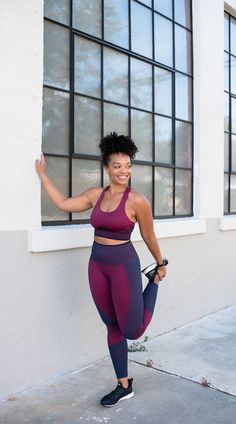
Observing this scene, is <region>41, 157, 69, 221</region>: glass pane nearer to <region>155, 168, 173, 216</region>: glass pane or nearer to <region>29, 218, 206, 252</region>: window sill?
<region>29, 218, 206, 252</region>: window sill

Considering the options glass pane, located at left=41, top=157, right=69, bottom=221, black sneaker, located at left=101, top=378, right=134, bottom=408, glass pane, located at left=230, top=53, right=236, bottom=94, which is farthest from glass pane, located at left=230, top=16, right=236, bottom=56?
black sneaker, located at left=101, top=378, right=134, bottom=408

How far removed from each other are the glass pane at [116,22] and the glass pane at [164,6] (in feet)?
1.82

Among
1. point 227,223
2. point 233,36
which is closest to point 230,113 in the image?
point 233,36

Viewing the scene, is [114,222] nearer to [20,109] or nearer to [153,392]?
[20,109]

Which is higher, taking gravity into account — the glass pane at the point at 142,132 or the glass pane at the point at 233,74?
the glass pane at the point at 233,74

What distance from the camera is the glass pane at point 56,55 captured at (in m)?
3.65

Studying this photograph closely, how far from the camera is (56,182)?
375 cm

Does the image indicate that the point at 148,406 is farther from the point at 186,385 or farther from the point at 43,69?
→ the point at 43,69

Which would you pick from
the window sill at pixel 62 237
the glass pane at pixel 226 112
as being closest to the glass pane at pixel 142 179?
the window sill at pixel 62 237

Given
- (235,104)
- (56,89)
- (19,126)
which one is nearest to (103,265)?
(19,126)

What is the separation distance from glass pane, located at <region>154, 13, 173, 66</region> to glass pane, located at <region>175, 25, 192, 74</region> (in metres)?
0.12

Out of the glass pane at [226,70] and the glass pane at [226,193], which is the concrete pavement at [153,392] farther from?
the glass pane at [226,70]

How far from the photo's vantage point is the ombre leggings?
3.00 metres

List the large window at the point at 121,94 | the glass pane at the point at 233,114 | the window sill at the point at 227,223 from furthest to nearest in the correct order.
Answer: the glass pane at the point at 233,114 < the window sill at the point at 227,223 < the large window at the point at 121,94
